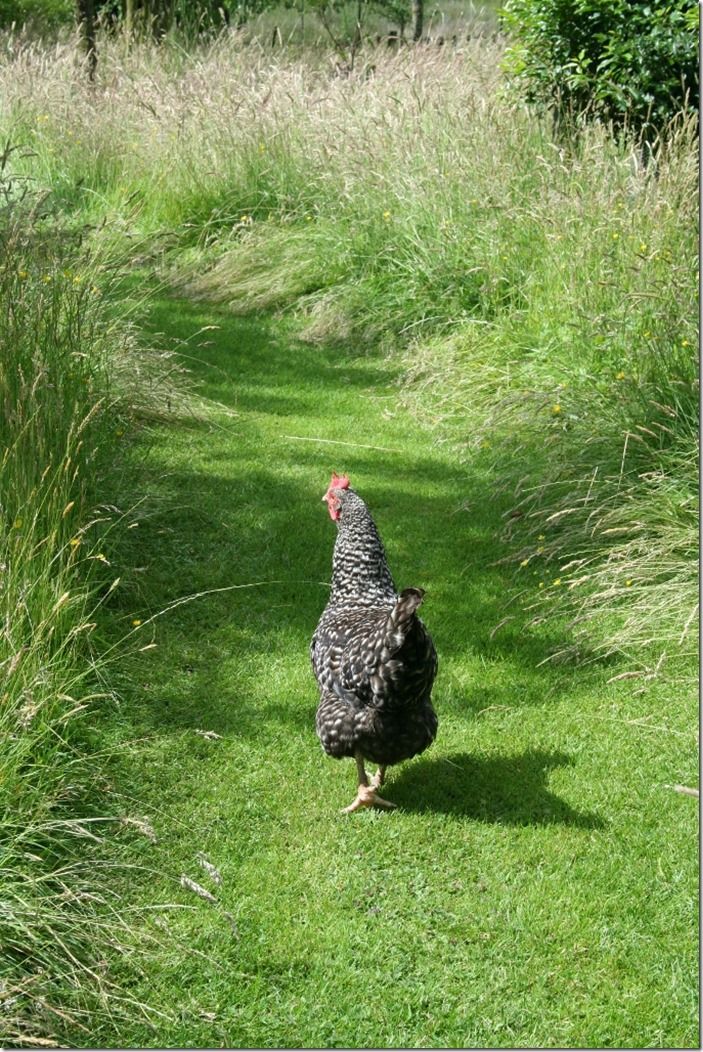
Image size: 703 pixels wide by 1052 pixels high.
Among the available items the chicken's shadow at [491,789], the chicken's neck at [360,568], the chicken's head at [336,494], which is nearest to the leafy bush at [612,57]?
the chicken's head at [336,494]

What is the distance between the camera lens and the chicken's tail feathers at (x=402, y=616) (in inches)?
140

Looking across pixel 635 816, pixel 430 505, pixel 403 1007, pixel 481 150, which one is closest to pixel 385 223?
pixel 481 150

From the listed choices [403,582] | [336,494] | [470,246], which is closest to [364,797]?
[336,494]

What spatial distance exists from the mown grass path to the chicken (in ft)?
0.96

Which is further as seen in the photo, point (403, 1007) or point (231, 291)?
point (231, 291)

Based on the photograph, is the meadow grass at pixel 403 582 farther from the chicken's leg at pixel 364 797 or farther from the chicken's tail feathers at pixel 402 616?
the chicken's tail feathers at pixel 402 616

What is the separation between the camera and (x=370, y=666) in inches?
154

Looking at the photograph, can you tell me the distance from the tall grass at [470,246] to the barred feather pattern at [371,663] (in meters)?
0.99

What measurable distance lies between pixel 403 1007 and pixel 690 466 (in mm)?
3075

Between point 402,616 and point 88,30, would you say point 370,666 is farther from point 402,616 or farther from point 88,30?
point 88,30

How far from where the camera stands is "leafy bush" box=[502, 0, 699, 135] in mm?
8398

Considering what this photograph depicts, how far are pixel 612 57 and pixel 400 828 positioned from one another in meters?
6.75

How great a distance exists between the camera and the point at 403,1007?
10.9 feet

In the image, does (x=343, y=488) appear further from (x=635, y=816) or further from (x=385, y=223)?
(x=385, y=223)
